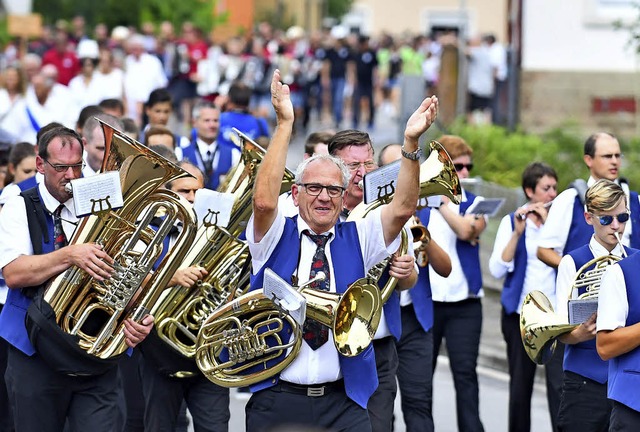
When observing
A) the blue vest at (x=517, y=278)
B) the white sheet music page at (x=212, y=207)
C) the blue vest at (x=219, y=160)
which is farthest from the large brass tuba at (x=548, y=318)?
the blue vest at (x=219, y=160)

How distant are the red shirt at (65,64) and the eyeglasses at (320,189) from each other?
15.4 m

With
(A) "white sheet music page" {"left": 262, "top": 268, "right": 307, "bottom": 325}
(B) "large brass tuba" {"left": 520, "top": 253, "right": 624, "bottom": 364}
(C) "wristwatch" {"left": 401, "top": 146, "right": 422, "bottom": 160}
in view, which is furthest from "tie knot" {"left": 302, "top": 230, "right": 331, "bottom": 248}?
(B) "large brass tuba" {"left": 520, "top": 253, "right": 624, "bottom": 364}

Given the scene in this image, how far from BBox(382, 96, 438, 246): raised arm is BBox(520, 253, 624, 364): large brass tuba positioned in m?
0.95

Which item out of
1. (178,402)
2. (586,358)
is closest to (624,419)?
(586,358)

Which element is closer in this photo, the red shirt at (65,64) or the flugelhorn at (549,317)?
the flugelhorn at (549,317)

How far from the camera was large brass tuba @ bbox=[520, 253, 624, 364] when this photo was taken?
6.96 metres

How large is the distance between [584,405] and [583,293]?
659 mm

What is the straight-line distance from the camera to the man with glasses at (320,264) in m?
6.39

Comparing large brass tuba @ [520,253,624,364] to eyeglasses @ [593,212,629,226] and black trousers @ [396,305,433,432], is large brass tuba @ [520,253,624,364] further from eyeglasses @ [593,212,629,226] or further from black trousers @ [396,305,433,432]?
black trousers @ [396,305,433,432]

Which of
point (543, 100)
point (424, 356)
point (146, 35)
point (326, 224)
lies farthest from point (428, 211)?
point (146, 35)

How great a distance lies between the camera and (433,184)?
7289 mm

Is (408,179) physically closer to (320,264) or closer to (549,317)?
(320,264)

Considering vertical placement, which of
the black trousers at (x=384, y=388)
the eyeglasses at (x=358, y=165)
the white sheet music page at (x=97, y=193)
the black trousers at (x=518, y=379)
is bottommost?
the black trousers at (x=518, y=379)

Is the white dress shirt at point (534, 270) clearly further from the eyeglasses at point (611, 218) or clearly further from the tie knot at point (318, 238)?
the tie knot at point (318, 238)
